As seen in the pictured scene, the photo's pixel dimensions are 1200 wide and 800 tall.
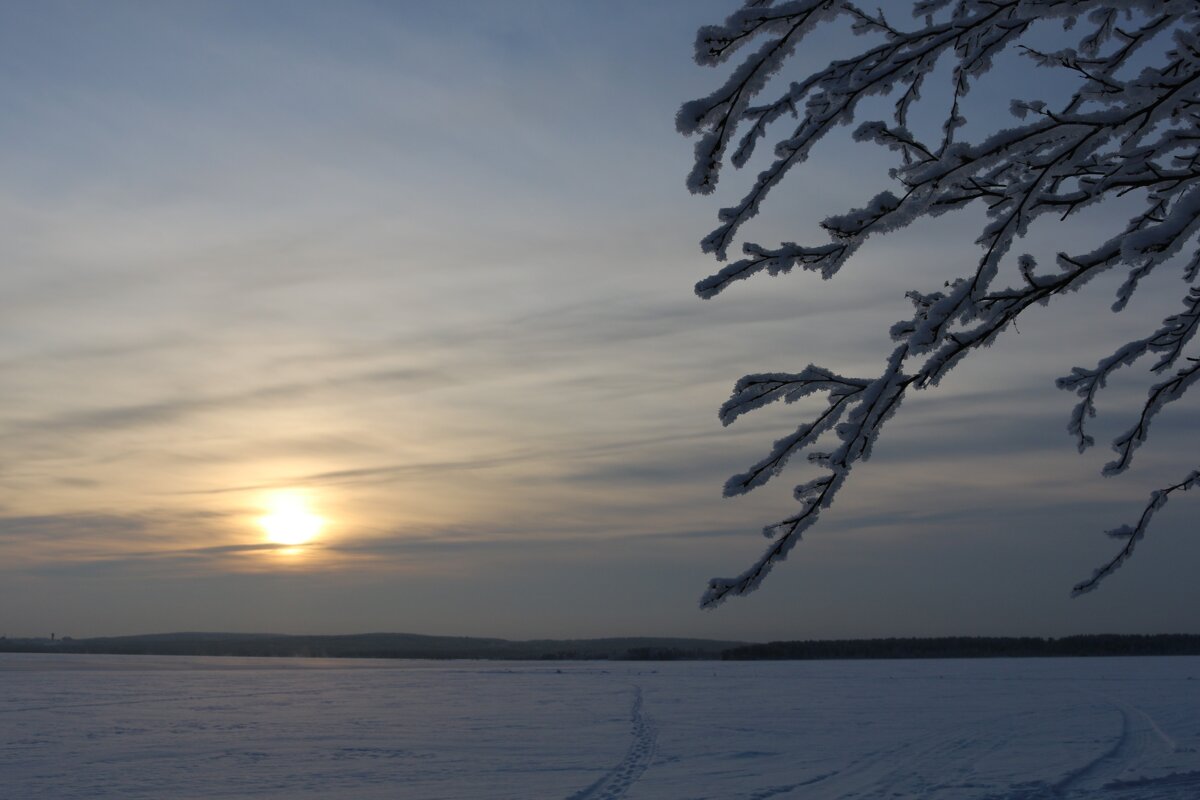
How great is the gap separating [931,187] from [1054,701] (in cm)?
2634

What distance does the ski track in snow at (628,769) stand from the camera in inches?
454

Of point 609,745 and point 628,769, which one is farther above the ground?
point 628,769

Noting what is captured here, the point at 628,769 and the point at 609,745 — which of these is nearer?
the point at 628,769

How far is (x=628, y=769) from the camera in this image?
1344cm

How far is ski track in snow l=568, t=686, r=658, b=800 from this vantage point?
11.5m

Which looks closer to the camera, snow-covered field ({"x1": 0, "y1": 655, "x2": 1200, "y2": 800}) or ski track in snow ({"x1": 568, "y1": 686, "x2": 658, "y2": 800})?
ski track in snow ({"x1": 568, "y1": 686, "x2": 658, "y2": 800})

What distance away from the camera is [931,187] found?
2803mm

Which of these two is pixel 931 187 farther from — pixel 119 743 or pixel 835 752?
pixel 119 743

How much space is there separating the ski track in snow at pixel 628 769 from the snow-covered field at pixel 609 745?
51 mm

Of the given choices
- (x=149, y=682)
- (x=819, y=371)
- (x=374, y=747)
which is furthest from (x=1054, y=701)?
(x=149, y=682)

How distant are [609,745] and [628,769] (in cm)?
288

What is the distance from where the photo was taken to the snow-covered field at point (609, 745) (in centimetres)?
1206

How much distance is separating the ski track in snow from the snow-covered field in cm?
5

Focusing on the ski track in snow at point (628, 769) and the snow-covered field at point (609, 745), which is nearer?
the ski track in snow at point (628, 769)
